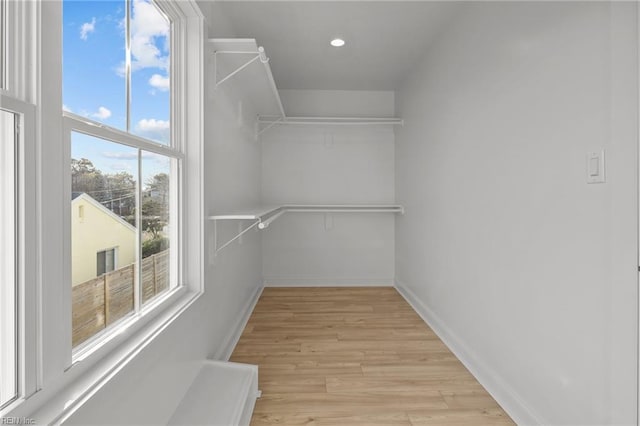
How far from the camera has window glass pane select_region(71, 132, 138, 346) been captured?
90cm

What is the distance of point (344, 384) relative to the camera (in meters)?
1.85

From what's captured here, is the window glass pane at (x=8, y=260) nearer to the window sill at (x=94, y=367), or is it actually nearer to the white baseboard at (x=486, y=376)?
the window sill at (x=94, y=367)

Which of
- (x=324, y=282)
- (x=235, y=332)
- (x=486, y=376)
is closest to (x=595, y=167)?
(x=486, y=376)

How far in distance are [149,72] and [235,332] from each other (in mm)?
1828

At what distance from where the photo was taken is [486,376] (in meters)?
1.83

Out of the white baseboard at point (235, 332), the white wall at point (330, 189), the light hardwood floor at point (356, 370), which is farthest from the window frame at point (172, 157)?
the white wall at point (330, 189)

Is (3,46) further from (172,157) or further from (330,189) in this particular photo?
(330,189)

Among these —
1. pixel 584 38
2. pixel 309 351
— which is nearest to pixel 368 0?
pixel 584 38

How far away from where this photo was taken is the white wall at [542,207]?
3.55 ft

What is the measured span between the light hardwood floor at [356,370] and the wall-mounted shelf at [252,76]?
5.86 feet

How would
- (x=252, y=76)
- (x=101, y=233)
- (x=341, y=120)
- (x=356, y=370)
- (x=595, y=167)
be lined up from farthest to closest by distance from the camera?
(x=341, y=120), (x=252, y=76), (x=356, y=370), (x=595, y=167), (x=101, y=233)

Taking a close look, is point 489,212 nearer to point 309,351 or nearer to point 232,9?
point 309,351

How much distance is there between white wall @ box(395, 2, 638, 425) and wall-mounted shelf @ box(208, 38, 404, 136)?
1.29m

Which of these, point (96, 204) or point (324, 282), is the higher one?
point (96, 204)
